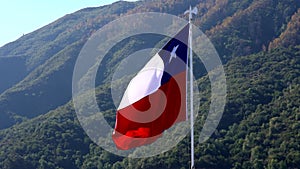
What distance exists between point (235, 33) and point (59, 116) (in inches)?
1041

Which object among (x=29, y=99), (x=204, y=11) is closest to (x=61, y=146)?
(x=29, y=99)

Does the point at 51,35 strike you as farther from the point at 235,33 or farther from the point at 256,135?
the point at 256,135

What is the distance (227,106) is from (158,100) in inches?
1366

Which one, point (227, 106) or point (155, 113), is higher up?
point (227, 106)

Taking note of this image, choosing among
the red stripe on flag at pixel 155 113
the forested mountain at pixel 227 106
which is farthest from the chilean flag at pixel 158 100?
the forested mountain at pixel 227 106

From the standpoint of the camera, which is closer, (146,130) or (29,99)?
(146,130)

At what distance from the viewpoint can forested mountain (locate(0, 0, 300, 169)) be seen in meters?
41.9

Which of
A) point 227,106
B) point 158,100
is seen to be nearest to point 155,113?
point 158,100

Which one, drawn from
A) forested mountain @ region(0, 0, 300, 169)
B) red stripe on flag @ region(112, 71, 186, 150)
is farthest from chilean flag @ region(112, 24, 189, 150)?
forested mountain @ region(0, 0, 300, 169)

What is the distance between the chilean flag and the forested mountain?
82.1 ft

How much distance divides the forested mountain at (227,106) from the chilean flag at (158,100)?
25.0 meters

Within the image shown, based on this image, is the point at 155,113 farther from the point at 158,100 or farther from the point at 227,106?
the point at 227,106

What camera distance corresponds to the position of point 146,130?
14789mm

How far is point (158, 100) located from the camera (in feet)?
48.8
